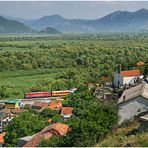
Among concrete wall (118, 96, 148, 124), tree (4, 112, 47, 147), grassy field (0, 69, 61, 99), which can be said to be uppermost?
concrete wall (118, 96, 148, 124)

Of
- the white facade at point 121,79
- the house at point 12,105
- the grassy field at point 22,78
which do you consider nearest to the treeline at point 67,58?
the grassy field at point 22,78

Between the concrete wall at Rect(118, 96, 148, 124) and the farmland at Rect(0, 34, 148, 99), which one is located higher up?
the concrete wall at Rect(118, 96, 148, 124)

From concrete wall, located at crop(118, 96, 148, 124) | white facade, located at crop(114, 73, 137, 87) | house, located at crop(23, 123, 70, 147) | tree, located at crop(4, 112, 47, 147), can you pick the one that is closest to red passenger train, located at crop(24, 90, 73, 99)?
white facade, located at crop(114, 73, 137, 87)

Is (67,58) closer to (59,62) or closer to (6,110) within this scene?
(59,62)

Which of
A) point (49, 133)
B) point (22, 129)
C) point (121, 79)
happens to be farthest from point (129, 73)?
point (49, 133)

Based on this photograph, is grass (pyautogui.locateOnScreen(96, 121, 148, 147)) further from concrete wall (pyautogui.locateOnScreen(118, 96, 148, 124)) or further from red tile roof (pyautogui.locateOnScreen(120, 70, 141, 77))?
red tile roof (pyautogui.locateOnScreen(120, 70, 141, 77))

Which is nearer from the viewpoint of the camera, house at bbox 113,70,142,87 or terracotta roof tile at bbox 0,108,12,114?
house at bbox 113,70,142,87

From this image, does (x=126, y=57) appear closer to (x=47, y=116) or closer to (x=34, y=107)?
(x=34, y=107)

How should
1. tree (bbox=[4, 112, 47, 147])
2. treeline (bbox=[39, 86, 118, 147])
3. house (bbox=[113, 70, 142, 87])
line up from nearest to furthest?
treeline (bbox=[39, 86, 118, 147])
tree (bbox=[4, 112, 47, 147])
house (bbox=[113, 70, 142, 87])
